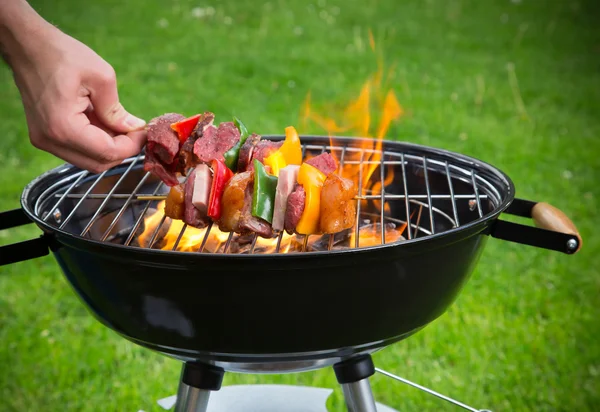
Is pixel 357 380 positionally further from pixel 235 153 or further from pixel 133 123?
pixel 133 123

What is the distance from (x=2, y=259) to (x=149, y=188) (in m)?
0.73

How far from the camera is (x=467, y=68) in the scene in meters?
7.07

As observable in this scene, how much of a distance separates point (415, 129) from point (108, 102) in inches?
170

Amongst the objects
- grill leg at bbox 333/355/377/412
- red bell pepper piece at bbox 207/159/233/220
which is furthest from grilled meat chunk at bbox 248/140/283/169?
grill leg at bbox 333/355/377/412

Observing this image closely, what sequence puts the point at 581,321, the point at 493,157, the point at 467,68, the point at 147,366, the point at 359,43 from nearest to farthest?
the point at 147,366 < the point at 581,321 < the point at 493,157 < the point at 467,68 < the point at 359,43

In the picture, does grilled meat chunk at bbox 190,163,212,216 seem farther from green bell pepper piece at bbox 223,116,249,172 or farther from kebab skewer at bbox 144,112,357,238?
green bell pepper piece at bbox 223,116,249,172

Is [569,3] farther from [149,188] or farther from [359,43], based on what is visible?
[149,188]

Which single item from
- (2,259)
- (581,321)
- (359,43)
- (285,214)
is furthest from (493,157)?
(2,259)

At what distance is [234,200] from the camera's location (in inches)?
70.6

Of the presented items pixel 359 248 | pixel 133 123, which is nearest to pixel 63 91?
pixel 133 123

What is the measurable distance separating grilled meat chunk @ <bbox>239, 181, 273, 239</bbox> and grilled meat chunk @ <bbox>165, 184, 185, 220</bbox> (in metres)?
0.18

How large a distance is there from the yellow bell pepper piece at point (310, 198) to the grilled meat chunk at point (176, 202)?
325 mm

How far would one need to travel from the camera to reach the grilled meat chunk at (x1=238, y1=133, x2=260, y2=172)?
77.3 inches

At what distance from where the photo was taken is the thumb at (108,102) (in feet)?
5.70
